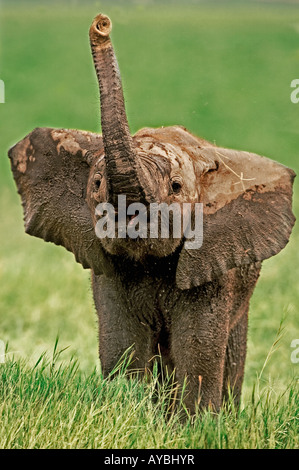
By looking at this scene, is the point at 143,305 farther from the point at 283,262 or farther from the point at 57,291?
the point at 283,262

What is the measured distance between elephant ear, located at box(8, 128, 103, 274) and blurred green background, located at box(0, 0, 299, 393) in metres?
0.18

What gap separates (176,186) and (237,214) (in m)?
0.39

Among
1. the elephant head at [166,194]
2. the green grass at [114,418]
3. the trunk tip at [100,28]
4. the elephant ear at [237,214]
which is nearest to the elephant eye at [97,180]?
the elephant head at [166,194]

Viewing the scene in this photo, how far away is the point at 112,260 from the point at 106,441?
0.83 m

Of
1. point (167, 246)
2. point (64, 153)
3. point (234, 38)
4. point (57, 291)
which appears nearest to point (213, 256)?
point (167, 246)

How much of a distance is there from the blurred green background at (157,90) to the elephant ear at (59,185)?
176mm

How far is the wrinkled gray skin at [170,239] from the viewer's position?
4090 millimetres

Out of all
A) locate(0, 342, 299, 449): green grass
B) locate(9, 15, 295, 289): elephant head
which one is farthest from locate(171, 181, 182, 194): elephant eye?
locate(0, 342, 299, 449): green grass

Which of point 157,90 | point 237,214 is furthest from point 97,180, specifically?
point 157,90

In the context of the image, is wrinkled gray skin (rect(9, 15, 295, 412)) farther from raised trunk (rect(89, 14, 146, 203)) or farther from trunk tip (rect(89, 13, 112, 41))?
trunk tip (rect(89, 13, 112, 41))

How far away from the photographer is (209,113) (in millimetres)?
4695
